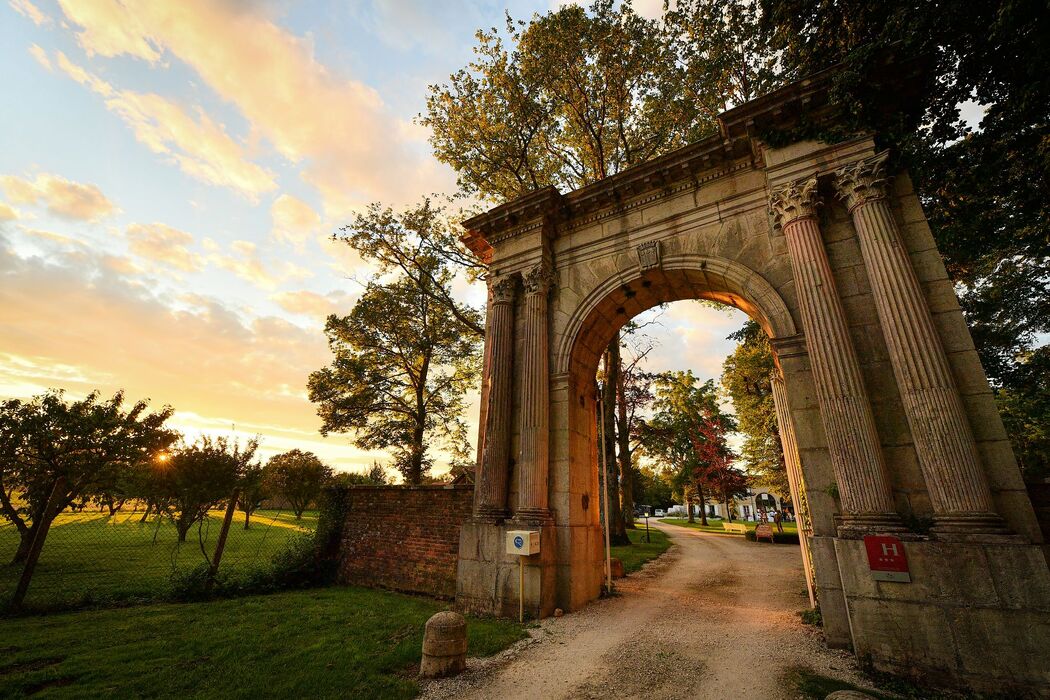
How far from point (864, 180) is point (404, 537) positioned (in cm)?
1078

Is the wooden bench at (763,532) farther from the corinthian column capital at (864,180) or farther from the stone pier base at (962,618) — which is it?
the corinthian column capital at (864,180)

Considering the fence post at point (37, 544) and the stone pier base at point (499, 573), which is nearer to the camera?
the fence post at point (37, 544)

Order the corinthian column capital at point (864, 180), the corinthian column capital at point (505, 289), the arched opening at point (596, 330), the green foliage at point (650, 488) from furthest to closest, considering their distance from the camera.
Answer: the green foliage at point (650, 488) → the corinthian column capital at point (505, 289) → the arched opening at point (596, 330) → the corinthian column capital at point (864, 180)

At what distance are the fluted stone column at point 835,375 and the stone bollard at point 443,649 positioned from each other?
482 centimetres

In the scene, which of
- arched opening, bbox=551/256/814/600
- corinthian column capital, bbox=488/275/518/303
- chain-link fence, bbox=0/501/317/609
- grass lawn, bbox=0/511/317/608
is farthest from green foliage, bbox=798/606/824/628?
grass lawn, bbox=0/511/317/608

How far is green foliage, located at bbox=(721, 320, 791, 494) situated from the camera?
19016 millimetres

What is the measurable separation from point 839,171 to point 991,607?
5.81 metres

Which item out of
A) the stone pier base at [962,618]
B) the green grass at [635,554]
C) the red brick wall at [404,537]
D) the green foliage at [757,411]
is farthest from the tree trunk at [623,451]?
the stone pier base at [962,618]

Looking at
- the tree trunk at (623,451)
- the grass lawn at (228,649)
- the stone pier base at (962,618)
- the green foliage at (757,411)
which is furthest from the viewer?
the green foliage at (757,411)

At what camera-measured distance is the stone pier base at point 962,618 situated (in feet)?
12.8

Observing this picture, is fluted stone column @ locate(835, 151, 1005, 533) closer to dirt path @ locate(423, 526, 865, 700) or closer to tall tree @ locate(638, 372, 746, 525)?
dirt path @ locate(423, 526, 865, 700)

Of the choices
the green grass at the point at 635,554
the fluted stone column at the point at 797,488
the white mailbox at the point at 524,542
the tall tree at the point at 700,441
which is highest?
the tall tree at the point at 700,441

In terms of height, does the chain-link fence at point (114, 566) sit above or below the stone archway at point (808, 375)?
below

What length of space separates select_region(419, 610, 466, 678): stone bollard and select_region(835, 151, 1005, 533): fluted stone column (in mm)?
5558
